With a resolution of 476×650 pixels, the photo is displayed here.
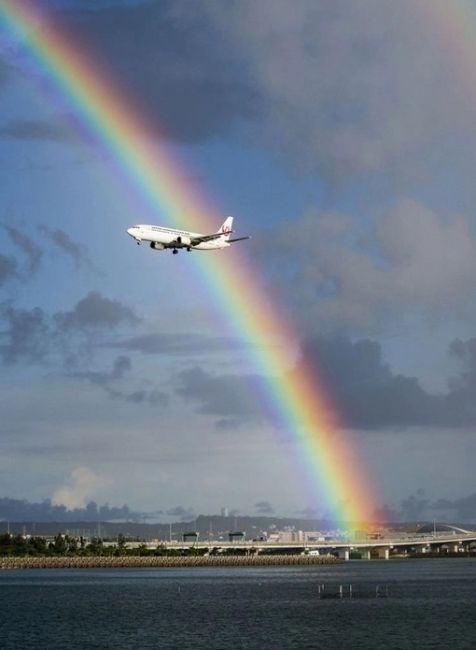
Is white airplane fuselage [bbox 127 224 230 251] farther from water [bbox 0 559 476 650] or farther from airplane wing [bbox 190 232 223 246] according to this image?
water [bbox 0 559 476 650]

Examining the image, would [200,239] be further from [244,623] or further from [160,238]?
[244,623]

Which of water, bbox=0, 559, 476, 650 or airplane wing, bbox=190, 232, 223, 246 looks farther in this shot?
airplane wing, bbox=190, 232, 223, 246

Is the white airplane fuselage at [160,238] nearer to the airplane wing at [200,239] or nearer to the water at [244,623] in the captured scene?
the airplane wing at [200,239]

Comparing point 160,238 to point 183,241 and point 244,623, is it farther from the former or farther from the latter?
point 244,623

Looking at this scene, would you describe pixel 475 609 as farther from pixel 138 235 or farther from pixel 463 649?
pixel 138 235

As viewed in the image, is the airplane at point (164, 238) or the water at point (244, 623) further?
the airplane at point (164, 238)

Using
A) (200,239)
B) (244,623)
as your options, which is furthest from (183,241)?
(244,623)

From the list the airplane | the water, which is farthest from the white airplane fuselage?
the water

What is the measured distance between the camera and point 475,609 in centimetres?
16625

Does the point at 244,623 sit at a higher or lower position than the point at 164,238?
lower

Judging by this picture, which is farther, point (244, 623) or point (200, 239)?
point (200, 239)

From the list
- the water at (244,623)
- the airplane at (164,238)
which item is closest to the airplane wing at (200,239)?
the airplane at (164,238)

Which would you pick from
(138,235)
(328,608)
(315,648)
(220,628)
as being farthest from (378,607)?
(138,235)

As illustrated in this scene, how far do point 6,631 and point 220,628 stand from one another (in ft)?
84.2
